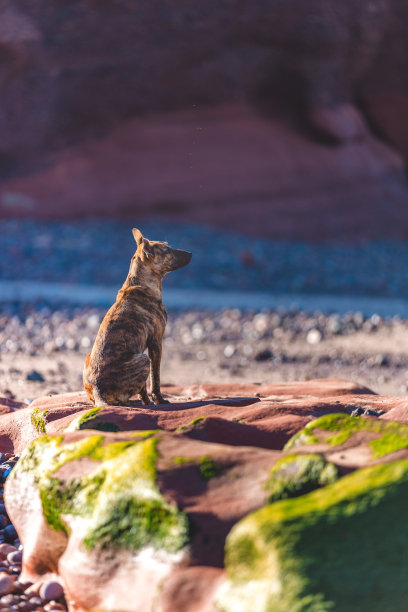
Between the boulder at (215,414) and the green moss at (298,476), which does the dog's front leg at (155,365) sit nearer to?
the boulder at (215,414)

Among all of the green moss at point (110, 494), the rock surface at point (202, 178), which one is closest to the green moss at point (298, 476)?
the green moss at point (110, 494)

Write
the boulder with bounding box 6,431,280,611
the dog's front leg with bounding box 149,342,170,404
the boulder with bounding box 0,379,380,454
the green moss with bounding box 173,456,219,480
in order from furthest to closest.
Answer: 1. the dog's front leg with bounding box 149,342,170,404
2. the boulder with bounding box 0,379,380,454
3. the green moss with bounding box 173,456,219,480
4. the boulder with bounding box 6,431,280,611

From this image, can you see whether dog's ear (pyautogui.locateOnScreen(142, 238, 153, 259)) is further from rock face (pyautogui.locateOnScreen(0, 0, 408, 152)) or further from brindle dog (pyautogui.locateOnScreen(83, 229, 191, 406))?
rock face (pyautogui.locateOnScreen(0, 0, 408, 152))

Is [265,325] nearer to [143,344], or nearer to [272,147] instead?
[143,344]

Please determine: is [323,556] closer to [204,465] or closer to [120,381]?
[204,465]

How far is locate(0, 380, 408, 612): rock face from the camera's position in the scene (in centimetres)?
262

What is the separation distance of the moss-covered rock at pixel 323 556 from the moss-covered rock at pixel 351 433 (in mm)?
634

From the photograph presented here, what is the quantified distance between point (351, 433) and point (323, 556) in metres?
1.14

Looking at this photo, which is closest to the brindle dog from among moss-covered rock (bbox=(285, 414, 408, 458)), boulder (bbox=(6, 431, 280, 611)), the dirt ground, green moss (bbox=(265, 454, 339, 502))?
boulder (bbox=(6, 431, 280, 611))

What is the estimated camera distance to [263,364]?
10477 mm

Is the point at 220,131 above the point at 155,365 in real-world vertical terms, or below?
below

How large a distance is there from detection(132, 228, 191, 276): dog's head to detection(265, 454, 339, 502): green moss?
7.92ft

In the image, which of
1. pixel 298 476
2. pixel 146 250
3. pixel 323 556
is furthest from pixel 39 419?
pixel 323 556

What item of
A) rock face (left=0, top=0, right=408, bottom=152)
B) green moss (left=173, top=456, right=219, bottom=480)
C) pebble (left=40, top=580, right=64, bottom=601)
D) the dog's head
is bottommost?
pebble (left=40, top=580, right=64, bottom=601)
